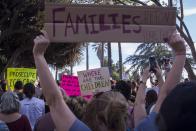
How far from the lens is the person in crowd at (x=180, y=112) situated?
1.84 m

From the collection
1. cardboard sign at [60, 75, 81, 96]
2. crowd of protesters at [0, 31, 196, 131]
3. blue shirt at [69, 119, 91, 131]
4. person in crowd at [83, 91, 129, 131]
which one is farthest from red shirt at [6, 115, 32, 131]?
cardboard sign at [60, 75, 81, 96]

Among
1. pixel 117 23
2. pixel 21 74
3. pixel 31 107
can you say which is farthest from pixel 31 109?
pixel 21 74

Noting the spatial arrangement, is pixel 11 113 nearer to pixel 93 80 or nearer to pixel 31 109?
pixel 31 109

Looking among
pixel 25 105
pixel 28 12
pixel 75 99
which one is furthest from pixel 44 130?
pixel 28 12

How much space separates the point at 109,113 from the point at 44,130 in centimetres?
256

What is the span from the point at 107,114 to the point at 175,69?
2.32ft

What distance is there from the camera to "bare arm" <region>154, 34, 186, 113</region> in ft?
11.2

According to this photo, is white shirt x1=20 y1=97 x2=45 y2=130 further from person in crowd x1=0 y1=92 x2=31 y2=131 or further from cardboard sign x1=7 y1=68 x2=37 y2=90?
cardboard sign x1=7 y1=68 x2=37 y2=90

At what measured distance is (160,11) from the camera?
15.7 ft

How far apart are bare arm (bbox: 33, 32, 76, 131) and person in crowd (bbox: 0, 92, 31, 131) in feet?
9.68

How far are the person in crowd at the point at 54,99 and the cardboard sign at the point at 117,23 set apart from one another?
1.23 metres

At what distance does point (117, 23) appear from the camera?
484 centimetres

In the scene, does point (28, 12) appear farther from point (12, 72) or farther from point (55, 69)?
point (12, 72)

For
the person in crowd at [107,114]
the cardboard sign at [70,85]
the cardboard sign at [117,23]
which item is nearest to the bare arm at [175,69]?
the person in crowd at [107,114]
